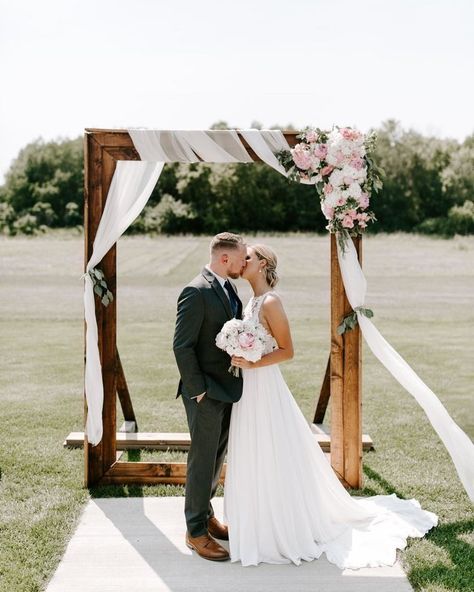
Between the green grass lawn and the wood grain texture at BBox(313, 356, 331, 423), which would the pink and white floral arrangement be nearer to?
the wood grain texture at BBox(313, 356, 331, 423)

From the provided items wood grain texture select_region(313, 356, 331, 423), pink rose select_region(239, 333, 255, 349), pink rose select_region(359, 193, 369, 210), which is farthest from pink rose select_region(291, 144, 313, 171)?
wood grain texture select_region(313, 356, 331, 423)

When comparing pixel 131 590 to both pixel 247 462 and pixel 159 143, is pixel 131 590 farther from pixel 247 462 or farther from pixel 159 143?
pixel 159 143

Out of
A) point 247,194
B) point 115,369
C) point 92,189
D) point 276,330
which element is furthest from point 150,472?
point 247,194

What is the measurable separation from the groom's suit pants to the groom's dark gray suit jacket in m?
0.12

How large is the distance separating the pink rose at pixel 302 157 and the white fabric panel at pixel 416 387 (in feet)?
2.42

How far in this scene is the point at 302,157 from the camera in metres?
5.78

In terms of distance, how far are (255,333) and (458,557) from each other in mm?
2155

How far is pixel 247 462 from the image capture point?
4.98 metres

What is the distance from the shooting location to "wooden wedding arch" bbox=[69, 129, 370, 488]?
6145mm

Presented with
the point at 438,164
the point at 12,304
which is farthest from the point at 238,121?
the point at 12,304

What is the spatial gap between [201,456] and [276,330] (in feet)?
3.32

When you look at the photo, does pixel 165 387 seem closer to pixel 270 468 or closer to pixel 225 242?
pixel 270 468

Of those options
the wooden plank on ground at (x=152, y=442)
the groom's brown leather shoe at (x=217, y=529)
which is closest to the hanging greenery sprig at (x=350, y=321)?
the wooden plank on ground at (x=152, y=442)

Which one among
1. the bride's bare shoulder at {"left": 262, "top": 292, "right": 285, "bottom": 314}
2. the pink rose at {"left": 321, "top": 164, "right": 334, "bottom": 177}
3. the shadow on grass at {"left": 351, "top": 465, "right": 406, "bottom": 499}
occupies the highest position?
the pink rose at {"left": 321, "top": 164, "right": 334, "bottom": 177}
